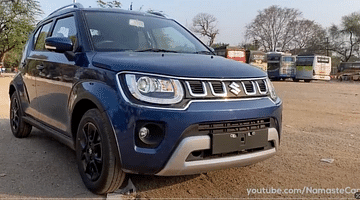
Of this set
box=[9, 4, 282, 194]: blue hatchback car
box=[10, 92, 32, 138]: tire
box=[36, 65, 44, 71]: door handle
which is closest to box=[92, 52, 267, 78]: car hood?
box=[9, 4, 282, 194]: blue hatchback car

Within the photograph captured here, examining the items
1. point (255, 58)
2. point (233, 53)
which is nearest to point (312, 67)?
point (255, 58)

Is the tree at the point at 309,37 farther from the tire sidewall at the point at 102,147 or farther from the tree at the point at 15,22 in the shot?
the tire sidewall at the point at 102,147

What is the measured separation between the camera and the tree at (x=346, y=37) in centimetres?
5226

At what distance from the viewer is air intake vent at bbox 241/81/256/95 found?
289 cm

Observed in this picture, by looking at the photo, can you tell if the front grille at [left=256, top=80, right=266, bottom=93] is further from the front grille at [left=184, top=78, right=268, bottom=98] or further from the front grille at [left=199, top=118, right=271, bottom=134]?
the front grille at [left=199, top=118, right=271, bottom=134]

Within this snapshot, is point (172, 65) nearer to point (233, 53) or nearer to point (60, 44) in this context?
point (60, 44)

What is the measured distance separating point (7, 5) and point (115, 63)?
103 feet

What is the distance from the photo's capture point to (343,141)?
202 inches

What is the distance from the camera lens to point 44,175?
3.47 metres

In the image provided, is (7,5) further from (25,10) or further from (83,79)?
(83,79)

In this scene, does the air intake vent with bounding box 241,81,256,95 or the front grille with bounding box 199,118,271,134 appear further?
the air intake vent with bounding box 241,81,256,95

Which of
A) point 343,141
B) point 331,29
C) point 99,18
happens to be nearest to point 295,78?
point 331,29

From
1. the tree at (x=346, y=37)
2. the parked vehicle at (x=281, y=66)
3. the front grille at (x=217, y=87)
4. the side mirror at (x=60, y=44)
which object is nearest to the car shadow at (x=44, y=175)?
the front grille at (x=217, y=87)

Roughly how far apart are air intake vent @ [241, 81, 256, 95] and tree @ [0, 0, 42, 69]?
29.1 m
